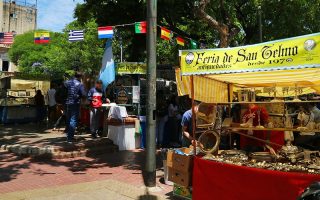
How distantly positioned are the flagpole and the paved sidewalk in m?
0.38

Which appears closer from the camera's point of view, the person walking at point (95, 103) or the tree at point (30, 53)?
the person walking at point (95, 103)

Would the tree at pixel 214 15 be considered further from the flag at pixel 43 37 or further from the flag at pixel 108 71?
the flag at pixel 108 71

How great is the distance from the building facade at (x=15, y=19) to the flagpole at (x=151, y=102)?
55680mm

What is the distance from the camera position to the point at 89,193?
291 inches

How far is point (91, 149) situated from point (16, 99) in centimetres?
A: 988

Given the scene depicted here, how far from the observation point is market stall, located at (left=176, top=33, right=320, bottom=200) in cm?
523

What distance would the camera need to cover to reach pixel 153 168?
7.96m

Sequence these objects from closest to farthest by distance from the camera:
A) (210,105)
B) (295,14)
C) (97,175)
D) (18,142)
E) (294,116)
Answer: (210,105) → (294,116) → (97,175) → (18,142) → (295,14)

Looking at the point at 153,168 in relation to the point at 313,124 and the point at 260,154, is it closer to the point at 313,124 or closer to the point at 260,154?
the point at 260,154

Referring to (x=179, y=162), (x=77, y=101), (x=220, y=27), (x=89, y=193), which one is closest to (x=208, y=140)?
(x=179, y=162)

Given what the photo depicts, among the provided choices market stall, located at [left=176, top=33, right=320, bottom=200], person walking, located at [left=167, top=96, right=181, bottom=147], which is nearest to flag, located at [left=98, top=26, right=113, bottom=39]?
person walking, located at [left=167, top=96, right=181, bottom=147]

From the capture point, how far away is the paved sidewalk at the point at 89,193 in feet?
23.2

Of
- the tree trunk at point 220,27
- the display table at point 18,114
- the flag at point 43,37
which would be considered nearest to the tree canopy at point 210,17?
the tree trunk at point 220,27

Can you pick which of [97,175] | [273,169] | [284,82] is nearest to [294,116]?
[284,82]
